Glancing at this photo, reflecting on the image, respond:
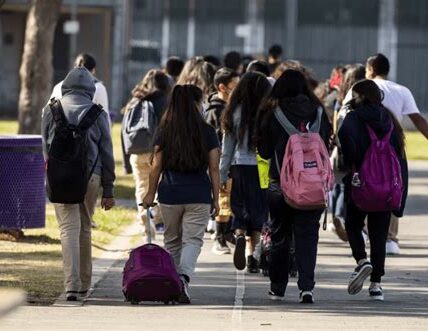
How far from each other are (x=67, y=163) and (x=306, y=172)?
1.80 meters

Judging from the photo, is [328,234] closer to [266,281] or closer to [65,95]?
[266,281]

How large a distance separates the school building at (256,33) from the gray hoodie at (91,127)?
36.9m

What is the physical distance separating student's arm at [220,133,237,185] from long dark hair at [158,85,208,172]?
1.85m

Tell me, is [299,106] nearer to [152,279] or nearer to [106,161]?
[106,161]

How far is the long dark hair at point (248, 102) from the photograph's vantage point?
14.1 metres

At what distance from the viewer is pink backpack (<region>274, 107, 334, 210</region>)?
11852 millimetres

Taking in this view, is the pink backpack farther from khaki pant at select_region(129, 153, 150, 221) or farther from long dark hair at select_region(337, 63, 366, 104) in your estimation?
khaki pant at select_region(129, 153, 150, 221)

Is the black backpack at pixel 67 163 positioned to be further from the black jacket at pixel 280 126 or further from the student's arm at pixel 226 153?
the student's arm at pixel 226 153

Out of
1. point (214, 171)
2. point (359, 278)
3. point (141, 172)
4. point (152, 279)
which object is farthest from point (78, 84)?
point (141, 172)

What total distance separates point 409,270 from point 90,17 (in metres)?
38.6

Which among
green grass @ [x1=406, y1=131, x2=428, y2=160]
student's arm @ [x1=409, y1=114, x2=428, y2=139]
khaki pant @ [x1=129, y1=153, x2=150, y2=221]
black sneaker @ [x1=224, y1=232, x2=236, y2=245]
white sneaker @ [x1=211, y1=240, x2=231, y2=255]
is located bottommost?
green grass @ [x1=406, y1=131, x2=428, y2=160]

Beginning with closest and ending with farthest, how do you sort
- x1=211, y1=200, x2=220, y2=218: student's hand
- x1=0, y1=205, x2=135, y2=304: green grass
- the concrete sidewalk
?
1. the concrete sidewalk
2. x1=211, y1=200, x2=220, y2=218: student's hand
3. x1=0, y1=205, x2=135, y2=304: green grass

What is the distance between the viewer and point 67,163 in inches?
463

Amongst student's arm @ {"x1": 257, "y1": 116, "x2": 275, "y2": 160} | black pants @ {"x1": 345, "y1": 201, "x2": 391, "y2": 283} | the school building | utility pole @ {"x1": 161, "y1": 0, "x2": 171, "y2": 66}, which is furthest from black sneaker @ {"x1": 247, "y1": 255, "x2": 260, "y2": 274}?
utility pole @ {"x1": 161, "y1": 0, "x2": 171, "y2": 66}
